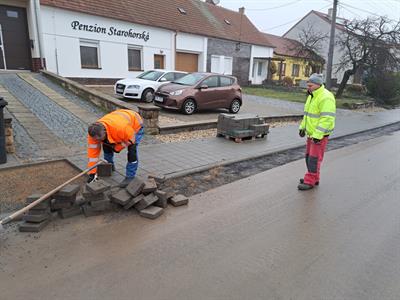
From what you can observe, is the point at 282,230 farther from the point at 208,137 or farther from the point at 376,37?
the point at 376,37

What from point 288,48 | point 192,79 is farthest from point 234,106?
point 288,48

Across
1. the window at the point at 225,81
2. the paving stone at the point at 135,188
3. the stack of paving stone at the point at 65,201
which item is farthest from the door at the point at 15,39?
the paving stone at the point at 135,188

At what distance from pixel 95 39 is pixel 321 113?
1521cm

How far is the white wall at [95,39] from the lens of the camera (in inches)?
605

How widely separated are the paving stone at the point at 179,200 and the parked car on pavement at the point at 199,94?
271 inches

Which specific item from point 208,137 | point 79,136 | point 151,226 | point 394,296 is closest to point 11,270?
point 151,226

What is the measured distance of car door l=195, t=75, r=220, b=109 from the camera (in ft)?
37.9

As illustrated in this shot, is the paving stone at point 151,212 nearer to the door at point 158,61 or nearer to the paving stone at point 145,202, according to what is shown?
the paving stone at point 145,202

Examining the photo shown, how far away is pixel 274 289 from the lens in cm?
273

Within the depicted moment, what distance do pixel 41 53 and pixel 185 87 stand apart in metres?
8.69

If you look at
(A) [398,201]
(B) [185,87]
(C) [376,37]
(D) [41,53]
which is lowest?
(A) [398,201]

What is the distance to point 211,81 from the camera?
12078 millimetres

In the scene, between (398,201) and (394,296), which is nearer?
(394,296)

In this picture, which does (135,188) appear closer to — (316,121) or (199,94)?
(316,121)
